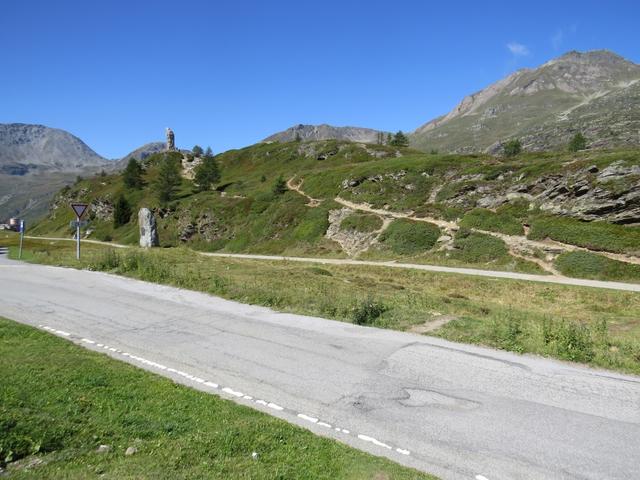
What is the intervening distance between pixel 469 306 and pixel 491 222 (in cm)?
3155

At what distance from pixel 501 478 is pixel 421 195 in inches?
2289

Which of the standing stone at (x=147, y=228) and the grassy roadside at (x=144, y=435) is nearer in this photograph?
the grassy roadside at (x=144, y=435)

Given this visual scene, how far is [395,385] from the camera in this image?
9.86 meters

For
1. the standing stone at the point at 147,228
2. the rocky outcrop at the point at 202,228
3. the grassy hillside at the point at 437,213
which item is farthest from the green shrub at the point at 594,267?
the rocky outcrop at the point at 202,228

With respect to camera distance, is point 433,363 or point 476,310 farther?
point 476,310

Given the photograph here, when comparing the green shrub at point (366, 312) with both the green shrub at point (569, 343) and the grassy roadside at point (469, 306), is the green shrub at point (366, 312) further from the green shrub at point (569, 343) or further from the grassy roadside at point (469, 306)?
the green shrub at point (569, 343)

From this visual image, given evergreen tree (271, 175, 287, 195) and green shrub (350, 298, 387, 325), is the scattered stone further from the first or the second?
evergreen tree (271, 175, 287, 195)

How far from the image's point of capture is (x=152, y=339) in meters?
13.1

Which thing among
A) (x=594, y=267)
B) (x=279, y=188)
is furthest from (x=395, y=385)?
(x=279, y=188)

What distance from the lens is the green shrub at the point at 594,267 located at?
34406mm

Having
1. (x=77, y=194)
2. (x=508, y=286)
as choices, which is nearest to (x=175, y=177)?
(x=77, y=194)

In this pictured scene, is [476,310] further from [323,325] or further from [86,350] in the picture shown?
[86,350]

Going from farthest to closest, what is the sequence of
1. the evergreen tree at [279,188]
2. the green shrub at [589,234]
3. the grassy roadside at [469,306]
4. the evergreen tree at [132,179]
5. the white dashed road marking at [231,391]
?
the evergreen tree at [132,179], the evergreen tree at [279,188], the green shrub at [589,234], the grassy roadside at [469,306], the white dashed road marking at [231,391]

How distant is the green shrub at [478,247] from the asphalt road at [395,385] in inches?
1292
